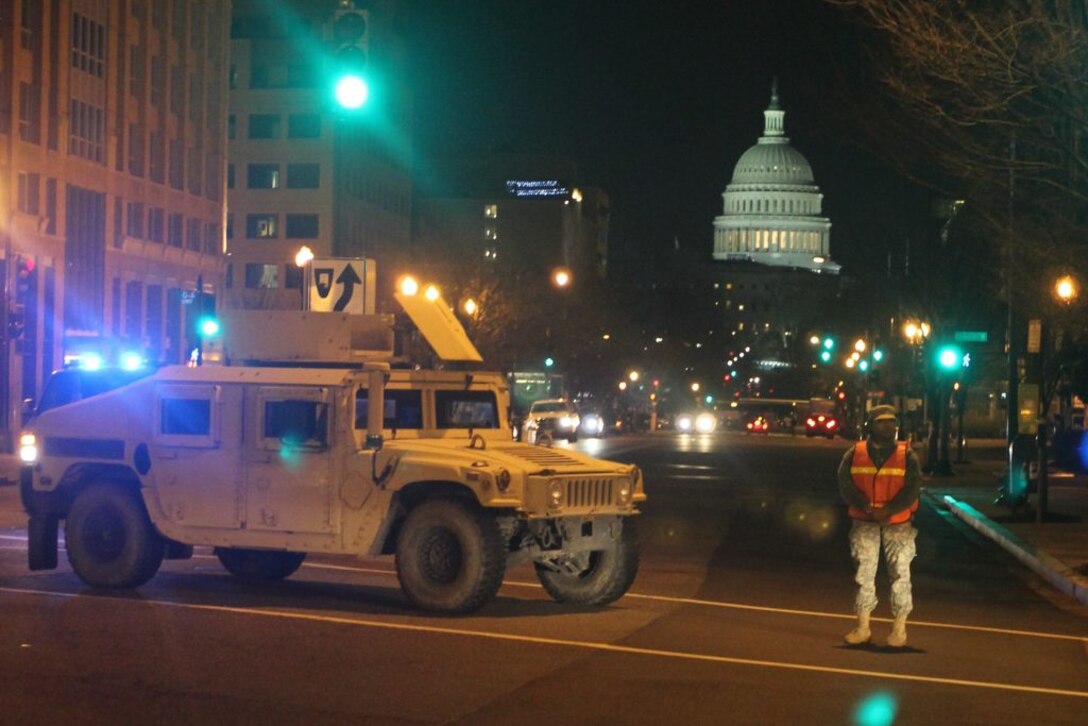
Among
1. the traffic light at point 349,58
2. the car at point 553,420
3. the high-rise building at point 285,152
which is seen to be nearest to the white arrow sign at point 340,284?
the traffic light at point 349,58

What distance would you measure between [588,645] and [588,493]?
215 centimetres

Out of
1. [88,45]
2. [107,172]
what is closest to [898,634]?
[88,45]

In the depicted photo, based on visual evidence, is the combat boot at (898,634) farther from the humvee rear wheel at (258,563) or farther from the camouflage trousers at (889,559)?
the humvee rear wheel at (258,563)

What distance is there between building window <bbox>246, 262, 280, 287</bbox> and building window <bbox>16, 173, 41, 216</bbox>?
44998 mm

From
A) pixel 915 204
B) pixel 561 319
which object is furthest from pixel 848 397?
pixel 915 204

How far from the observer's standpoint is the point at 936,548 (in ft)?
83.8

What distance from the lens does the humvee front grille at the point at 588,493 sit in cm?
1522

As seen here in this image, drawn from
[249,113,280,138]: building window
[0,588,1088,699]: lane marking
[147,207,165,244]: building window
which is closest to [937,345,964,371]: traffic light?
[0,588,1088,699]: lane marking

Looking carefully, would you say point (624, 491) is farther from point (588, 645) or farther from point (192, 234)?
point (192, 234)

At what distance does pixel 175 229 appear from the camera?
76.1 metres

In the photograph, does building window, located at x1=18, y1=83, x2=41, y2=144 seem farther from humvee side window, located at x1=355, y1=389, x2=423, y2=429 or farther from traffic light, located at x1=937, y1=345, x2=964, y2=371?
humvee side window, located at x1=355, y1=389, x2=423, y2=429

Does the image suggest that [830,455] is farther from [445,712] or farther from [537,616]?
[445,712]

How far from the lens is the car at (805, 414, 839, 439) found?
102 m

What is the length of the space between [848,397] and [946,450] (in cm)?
6937
